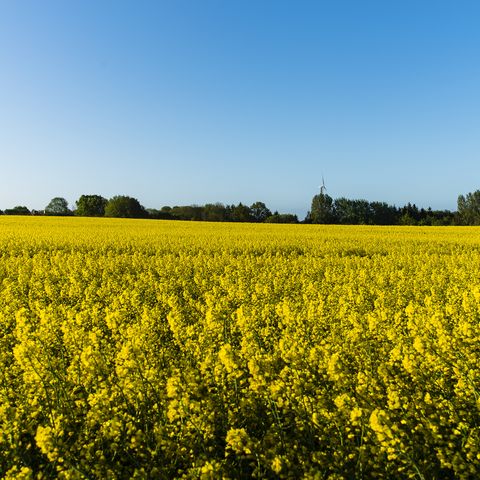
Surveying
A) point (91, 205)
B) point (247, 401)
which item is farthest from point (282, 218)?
point (247, 401)

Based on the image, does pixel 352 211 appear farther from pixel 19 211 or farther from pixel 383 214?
pixel 19 211

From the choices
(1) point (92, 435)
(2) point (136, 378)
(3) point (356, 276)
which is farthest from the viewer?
(3) point (356, 276)

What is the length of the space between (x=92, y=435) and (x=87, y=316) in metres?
3.45

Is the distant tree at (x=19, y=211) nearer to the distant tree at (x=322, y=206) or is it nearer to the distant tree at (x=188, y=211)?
the distant tree at (x=188, y=211)

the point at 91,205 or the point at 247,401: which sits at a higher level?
the point at 91,205

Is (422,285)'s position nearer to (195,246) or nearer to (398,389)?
(398,389)

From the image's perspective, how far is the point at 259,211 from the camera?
278ft

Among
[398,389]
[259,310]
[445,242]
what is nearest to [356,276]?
[259,310]

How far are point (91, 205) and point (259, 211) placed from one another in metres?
35.5

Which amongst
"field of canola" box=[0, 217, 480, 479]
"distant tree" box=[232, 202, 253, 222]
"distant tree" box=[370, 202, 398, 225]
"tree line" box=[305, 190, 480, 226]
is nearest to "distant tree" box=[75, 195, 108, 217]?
"distant tree" box=[232, 202, 253, 222]

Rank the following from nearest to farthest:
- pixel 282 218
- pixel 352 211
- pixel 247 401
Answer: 1. pixel 247 401
2. pixel 282 218
3. pixel 352 211

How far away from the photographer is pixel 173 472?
3.25 m

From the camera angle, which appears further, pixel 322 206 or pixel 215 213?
pixel 322 206

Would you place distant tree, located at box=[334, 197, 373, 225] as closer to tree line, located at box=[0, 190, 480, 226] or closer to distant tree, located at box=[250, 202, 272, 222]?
tree line, located at box=[0, 190, 480, 226]
